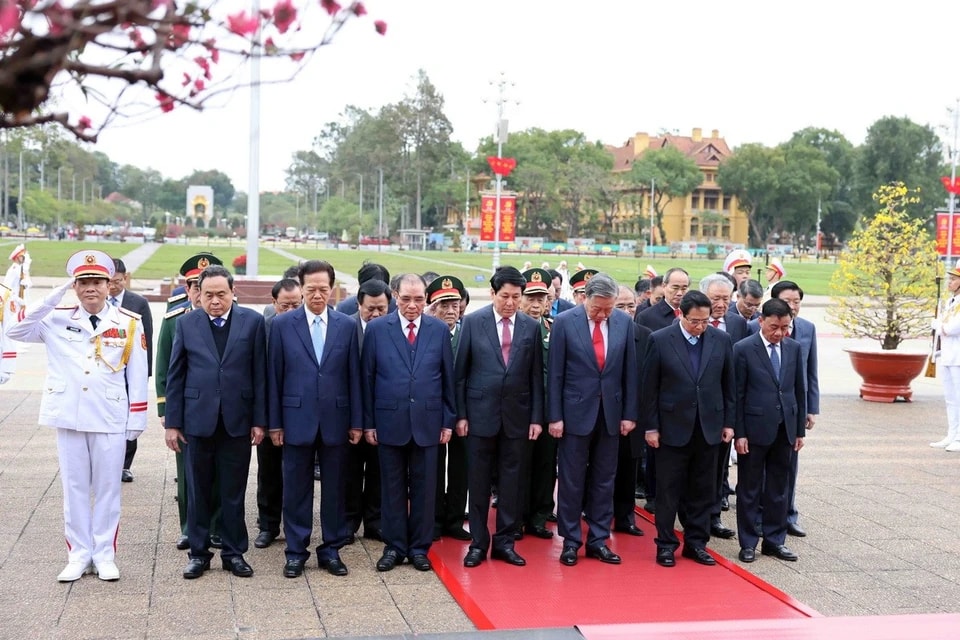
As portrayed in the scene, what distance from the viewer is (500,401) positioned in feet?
18.2

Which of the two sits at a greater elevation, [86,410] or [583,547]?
[86,410]

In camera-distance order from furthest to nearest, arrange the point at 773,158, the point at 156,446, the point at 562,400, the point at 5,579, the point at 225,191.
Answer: the point at 225,191 < the point at 773,158 < the point at 156,446 < the point at 562,400 < the point at 5,579

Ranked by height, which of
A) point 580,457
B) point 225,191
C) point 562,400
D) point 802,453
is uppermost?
point 225,191

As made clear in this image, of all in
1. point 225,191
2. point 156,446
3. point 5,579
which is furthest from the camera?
point 225,191

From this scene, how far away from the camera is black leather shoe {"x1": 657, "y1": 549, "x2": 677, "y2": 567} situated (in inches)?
221

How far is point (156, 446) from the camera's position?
339 inches

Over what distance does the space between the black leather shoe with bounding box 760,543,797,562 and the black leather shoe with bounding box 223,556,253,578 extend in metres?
3.17

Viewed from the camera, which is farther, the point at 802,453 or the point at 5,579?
the point at 802,453

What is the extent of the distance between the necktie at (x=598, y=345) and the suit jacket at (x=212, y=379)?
200cm

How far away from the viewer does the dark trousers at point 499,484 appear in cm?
555

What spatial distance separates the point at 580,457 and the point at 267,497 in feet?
6.67

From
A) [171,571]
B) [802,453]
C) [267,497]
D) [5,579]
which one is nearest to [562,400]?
[267,497]

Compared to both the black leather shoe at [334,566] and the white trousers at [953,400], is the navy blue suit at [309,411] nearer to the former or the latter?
the black leather shoe at [334,566]

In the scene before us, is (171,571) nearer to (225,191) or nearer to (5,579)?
(5,579)
